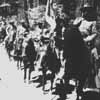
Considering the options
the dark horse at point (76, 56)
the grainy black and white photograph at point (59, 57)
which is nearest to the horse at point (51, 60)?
the grainy black and white photograph at point (59, 57)

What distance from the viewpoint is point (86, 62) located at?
4273 millimetres

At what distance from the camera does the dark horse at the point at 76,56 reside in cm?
412

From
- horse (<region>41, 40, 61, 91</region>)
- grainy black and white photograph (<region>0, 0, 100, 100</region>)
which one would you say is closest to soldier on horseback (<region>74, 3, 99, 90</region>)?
grainy black and white photograph (<region>0, 0, 100, 100</region>)

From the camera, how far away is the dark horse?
4.12 meters

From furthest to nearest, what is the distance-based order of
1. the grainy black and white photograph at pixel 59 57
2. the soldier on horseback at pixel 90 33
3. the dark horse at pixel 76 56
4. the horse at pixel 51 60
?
the horse at pixel 51 60 → the dark horse at pixel 76 56 → the grainy black and white photograph at pixel 59 57 → the soldier on horseback at pixel 90 33

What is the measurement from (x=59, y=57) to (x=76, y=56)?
1320 mm

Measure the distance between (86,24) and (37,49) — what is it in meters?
3.12

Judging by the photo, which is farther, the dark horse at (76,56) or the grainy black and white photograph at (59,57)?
the dark horse at (76,56)

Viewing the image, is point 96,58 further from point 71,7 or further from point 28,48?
point 71,7

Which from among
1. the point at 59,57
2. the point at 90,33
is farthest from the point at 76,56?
the point at 59,57

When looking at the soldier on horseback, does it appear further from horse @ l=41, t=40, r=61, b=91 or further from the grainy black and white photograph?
horse @ l=41, t=40, r=61, b=91

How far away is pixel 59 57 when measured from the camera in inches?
219

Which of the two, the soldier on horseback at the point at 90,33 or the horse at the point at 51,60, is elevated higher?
the soldier on horseback at the point at 90,33

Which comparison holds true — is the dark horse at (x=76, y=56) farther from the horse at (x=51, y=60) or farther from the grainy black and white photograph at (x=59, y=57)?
the horse at (x=51, y=60)
